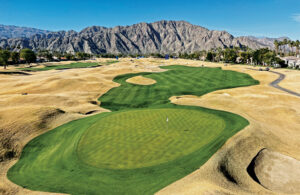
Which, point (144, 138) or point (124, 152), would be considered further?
point (144, 138)

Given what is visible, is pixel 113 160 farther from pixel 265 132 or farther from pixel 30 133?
pixel 265 132

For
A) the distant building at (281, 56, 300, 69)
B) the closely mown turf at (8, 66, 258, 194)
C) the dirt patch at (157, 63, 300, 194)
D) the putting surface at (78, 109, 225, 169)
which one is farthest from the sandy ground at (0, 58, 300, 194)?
the distant building at (281, 56, 300, 69)

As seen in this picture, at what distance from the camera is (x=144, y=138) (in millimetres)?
19500

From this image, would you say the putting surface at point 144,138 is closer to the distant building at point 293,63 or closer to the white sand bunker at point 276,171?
the white sand bunker at point 276,171

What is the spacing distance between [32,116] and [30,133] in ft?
12.7

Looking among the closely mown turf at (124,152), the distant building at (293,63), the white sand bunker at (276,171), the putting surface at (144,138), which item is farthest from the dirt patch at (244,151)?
the distant building at (293,63)

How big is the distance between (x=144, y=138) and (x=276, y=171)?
12291 mm

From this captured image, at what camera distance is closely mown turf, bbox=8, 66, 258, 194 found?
44.0 feet

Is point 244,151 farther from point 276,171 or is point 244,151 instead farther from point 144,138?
point 144,138

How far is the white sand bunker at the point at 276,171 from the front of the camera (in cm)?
1338

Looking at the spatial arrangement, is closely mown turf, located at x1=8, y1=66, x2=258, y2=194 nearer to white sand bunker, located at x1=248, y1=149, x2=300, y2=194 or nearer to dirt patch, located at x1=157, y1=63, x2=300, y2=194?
dirt patch, located at x1=157, y1=63, x2=300, y2=194

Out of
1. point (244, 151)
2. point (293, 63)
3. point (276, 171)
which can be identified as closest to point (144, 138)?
point (244, 151)

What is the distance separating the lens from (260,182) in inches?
547

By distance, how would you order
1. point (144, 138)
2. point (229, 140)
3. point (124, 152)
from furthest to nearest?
point (144, 138), point (229, 140), point (124, 152)
